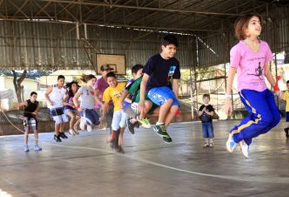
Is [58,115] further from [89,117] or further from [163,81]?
[163,81]

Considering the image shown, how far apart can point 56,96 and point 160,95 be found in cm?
558

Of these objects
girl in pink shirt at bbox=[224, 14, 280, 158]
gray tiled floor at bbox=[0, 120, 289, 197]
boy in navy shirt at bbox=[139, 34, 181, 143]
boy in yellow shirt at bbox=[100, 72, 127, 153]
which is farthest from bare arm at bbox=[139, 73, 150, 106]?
boy in yellow shirt at bbox=[100, 72, 127, 153]

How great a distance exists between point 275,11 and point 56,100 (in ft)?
58.8

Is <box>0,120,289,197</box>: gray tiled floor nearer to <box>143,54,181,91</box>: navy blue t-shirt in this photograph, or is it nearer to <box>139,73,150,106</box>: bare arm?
<box>139,73,150,106</box>: bare arm

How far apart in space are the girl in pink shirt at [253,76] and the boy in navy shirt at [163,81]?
35.8 inches

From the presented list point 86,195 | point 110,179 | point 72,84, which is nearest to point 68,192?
point 86,195

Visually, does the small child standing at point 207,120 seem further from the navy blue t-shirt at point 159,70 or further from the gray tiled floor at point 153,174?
the navy blue t-shirt at point 159,70

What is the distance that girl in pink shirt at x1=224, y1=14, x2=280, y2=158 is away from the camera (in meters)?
3.84

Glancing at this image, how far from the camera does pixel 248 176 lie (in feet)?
15.5

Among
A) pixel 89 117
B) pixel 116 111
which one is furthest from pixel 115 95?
pixel 89 117

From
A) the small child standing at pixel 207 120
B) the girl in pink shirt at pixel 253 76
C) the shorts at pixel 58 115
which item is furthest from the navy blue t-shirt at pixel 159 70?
the shorts at pixel 58 115

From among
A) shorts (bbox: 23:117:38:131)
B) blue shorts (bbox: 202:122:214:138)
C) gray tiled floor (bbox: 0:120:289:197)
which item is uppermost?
shorts (bbox: 23:117:38:131)

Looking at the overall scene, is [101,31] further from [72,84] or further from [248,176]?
[248,176]

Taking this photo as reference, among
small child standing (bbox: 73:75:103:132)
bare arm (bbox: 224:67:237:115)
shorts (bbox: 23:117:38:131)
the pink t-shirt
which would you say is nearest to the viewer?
bare arm (bbox: 224:67:237:115)
